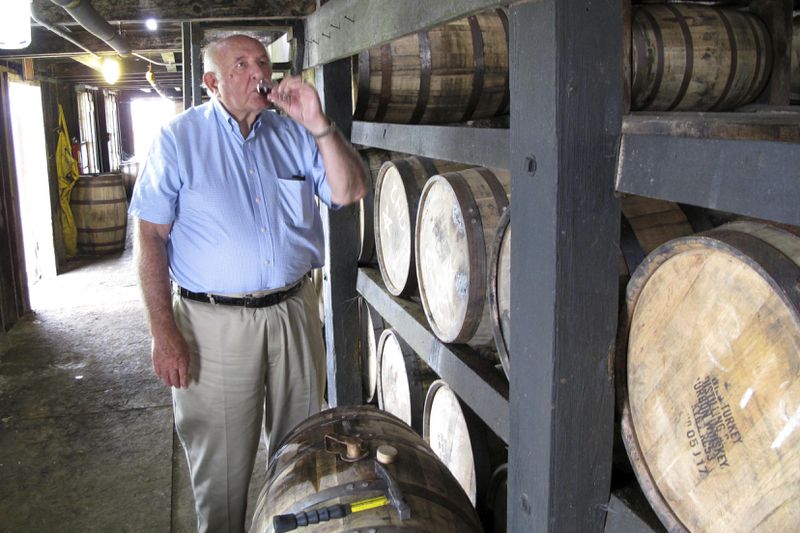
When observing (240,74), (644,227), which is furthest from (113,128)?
(644,227)

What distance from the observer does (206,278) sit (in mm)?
2787

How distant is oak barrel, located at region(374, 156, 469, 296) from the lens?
8.67 feet

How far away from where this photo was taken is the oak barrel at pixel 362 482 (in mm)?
1734

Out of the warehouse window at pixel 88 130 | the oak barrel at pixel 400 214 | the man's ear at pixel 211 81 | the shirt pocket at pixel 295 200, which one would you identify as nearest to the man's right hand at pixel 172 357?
the shirt pocket at pixel 295 200

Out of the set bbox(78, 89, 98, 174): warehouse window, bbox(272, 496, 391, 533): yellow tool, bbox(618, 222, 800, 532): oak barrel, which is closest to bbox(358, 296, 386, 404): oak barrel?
bbox(272, 496, 391, 533): yellow tool

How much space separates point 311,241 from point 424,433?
3.07 ft

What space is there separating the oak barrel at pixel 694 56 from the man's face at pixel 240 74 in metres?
1.46

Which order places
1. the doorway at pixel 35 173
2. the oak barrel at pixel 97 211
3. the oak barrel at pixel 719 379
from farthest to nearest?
the oak barrel at pixel 97 211 → the doorway at pixel 35 173 → the oak barrel at pixel 719 379

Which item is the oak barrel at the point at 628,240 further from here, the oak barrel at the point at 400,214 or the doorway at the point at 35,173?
the doorway at the point at 35,173

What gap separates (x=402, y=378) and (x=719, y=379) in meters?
1.97

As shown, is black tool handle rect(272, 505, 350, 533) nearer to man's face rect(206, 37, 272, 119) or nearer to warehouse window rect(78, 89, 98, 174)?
man's face rect(206, 37, 272, 119)

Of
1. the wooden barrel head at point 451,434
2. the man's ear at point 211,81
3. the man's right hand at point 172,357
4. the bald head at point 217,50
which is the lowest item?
the wooden barrel head at point 451,434

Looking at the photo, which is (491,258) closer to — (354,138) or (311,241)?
(311,241)

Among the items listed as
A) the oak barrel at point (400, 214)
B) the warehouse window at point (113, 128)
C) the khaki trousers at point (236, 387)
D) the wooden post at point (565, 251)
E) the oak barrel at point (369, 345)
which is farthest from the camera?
the warehouse window at point (113, 128)
